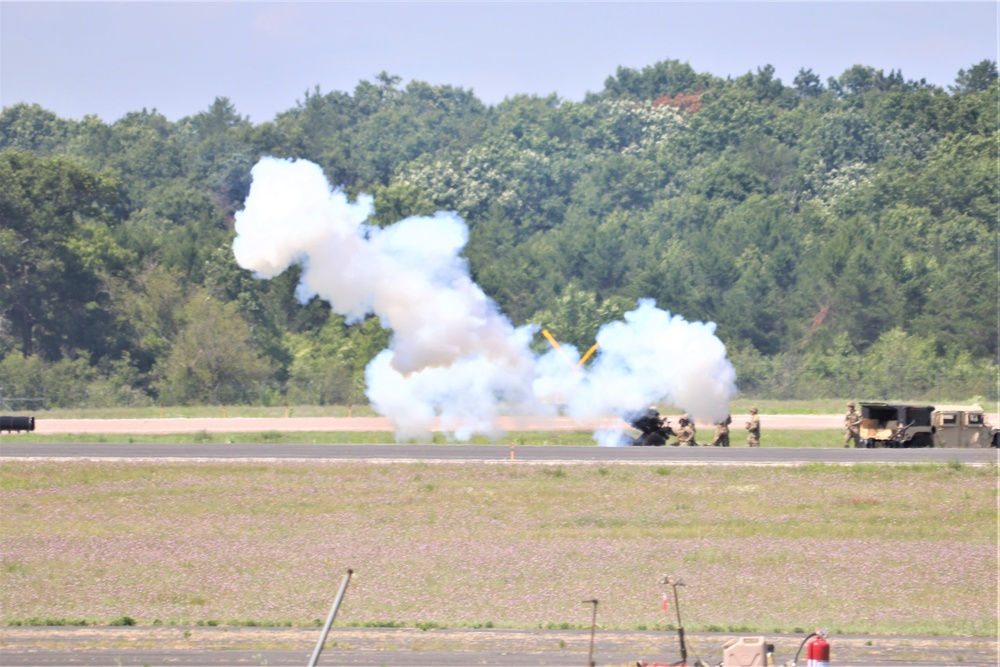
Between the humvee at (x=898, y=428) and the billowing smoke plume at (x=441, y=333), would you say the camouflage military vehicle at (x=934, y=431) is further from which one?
the billowing smoke plume at (x=441, y=333)

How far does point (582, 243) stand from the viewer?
106 m

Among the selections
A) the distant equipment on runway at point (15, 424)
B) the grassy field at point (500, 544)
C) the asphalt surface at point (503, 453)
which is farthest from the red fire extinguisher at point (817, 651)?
the distant equipment on runway at point (15, 424)

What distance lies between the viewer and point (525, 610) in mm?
27484

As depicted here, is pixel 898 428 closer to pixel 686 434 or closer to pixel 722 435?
pixel 722 435

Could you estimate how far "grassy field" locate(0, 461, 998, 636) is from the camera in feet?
90.3

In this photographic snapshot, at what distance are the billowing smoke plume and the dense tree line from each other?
60.5ft

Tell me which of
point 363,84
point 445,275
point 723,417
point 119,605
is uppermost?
point 363,84

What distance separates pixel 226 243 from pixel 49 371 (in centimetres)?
1547

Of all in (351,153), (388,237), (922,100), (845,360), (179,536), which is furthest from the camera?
(351,153)

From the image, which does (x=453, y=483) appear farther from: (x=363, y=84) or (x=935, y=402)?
(x=363, y=84)

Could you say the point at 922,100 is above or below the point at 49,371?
above

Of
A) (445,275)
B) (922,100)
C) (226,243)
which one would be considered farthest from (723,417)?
(922,100)

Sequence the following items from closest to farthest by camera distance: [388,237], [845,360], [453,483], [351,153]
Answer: [453,483] → [388,237] → [845,360] → [351,153]

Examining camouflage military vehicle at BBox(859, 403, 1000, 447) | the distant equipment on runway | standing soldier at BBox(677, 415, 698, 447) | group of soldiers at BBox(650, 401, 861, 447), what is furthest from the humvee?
the distant equipment on runway
